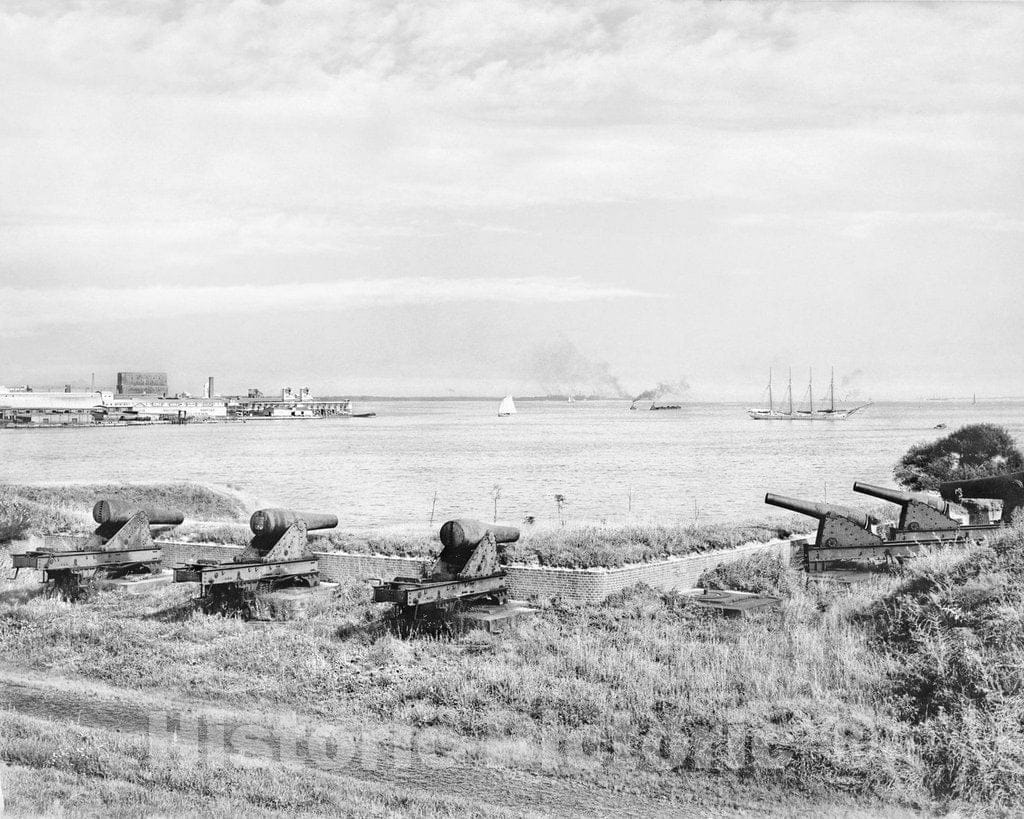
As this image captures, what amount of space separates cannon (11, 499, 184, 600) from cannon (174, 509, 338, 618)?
2090 mm

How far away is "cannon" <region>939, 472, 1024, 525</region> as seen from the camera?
15.4 m

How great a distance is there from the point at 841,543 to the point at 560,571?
4.06m

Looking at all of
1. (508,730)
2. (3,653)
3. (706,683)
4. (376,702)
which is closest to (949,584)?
(706,683)

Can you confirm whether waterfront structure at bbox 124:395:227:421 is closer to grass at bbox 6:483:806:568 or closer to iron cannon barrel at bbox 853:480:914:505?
grass at bbox 6:483:806:568

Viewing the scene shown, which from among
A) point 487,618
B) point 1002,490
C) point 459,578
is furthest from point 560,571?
point 1002,490

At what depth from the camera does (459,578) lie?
1214cm

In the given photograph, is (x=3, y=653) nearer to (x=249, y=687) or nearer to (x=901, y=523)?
(x=249, y=687)

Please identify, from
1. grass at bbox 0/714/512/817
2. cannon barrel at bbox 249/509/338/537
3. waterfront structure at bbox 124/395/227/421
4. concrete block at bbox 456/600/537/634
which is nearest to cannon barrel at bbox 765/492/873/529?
concrete block at bbox 456/600/537/634

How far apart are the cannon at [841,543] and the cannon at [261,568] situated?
6586 mm

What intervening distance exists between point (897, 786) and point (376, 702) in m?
4.60

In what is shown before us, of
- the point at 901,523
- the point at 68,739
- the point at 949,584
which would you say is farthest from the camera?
the point at 901,523

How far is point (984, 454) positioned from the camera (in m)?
36.4

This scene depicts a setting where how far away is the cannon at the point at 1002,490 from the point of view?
15.4 m

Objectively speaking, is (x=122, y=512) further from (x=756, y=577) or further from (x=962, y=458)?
(x=962, y=458)
